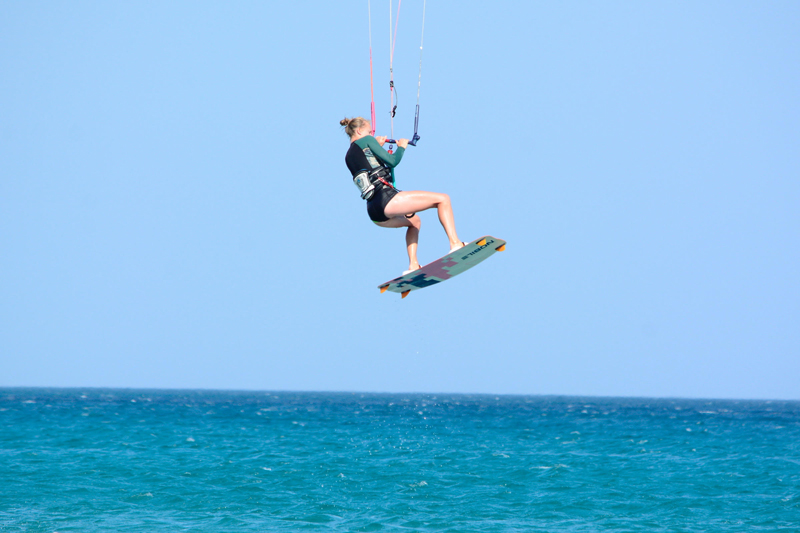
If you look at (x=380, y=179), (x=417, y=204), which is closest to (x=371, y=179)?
(x=380, y=179)

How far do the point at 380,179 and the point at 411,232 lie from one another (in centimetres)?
129

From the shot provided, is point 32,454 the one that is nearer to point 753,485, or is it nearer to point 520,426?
point 753,485

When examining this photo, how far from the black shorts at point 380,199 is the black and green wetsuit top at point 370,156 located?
306mm

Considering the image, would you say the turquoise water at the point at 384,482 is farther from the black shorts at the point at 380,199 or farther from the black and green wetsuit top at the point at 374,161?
the black and green wetsuit top at the point at 374,161

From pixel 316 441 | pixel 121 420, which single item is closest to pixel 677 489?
pixel 316 441

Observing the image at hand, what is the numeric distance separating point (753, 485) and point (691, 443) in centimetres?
1175

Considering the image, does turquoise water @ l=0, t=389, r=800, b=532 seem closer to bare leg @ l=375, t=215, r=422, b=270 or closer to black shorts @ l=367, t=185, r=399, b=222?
bare leg @ l=375, t=215, r=422, b=270

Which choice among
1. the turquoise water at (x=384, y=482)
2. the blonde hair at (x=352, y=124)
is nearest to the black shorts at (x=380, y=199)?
the blonde hair at (x=352, y=124)

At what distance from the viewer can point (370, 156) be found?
37.9ft

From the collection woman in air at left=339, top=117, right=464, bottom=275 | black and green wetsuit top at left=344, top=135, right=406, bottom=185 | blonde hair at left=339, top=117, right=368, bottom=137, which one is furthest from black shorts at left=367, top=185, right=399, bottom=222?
blonde hair at left=339, top=117, right=368, bottom=137

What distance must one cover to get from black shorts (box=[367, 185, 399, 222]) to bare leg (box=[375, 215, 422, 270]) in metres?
0.32

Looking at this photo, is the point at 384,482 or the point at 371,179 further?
the point at 384,482

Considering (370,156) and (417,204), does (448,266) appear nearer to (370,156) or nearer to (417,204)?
(417,204)

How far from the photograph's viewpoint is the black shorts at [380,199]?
11594mm
